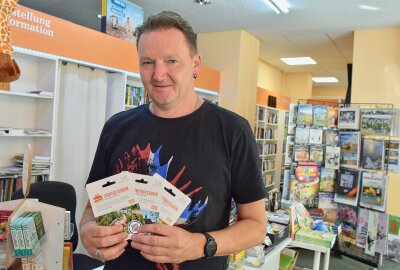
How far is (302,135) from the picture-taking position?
4449mm

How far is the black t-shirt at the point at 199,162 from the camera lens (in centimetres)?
105

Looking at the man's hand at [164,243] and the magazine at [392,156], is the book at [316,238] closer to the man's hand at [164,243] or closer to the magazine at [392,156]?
the magazine at [392,156]

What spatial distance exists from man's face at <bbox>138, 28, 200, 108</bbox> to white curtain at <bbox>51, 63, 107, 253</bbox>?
114 inches

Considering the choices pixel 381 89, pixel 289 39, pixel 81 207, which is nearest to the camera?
pixel 81 207

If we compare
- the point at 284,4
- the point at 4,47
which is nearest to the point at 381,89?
the point at 284,4

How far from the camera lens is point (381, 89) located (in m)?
5.35

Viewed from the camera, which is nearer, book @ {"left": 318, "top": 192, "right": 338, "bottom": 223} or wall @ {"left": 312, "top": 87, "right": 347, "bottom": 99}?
book @ {"left": 318, "top": 192, "right": 338, "bottom": 223}

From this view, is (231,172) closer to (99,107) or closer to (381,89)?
(99,107)

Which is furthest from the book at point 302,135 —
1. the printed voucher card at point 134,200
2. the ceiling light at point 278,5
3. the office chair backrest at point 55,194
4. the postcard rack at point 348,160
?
the printed voucher card at point 134,200

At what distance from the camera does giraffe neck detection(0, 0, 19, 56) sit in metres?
1.09

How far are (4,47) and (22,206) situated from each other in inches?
20.7

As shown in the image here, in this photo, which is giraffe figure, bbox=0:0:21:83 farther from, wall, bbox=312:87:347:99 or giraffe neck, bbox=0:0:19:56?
wall, bbox=312:87:347:99

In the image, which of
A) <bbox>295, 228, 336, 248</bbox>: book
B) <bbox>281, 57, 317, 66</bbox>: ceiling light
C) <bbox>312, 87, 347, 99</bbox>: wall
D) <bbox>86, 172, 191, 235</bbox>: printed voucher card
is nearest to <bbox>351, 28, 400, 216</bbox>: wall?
<bbox>281, 57, 317, 66</bbox>: ceiling light

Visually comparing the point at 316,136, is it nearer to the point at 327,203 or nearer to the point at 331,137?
the point at 331,137
